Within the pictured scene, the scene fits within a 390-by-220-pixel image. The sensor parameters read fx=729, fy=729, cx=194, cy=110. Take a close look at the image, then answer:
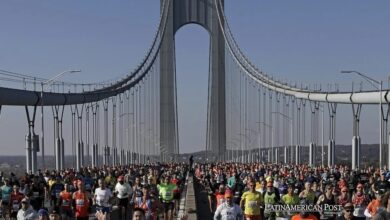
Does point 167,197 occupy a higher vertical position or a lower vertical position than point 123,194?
lower

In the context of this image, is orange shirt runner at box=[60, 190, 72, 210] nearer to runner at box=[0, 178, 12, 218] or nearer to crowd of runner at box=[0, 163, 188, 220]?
crowd of runner at box=[0, 163, 188, 220]

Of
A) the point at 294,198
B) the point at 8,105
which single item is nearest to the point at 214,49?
the point at 8,105

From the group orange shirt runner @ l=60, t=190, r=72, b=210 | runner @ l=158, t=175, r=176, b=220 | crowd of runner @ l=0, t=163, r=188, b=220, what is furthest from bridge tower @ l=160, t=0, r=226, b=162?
orange shirt runner @ l=60, t=190, r=72, b=210

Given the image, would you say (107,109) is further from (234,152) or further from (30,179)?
(30,179)

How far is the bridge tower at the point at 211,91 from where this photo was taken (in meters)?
101

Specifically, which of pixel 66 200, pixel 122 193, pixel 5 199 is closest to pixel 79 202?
pixel 66 200

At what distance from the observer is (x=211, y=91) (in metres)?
103

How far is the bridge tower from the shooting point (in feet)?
333

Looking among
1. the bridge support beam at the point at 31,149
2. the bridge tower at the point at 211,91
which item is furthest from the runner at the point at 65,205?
the bridge tower at the point at 211,91

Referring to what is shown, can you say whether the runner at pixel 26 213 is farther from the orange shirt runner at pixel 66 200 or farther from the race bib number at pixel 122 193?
the race bib number at pixel 122 193

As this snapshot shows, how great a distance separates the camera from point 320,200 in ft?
44.9

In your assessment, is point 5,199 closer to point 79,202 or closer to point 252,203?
point 79,202

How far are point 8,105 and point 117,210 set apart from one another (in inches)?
704

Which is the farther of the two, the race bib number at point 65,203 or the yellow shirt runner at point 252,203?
the race bib number at point 65,203
